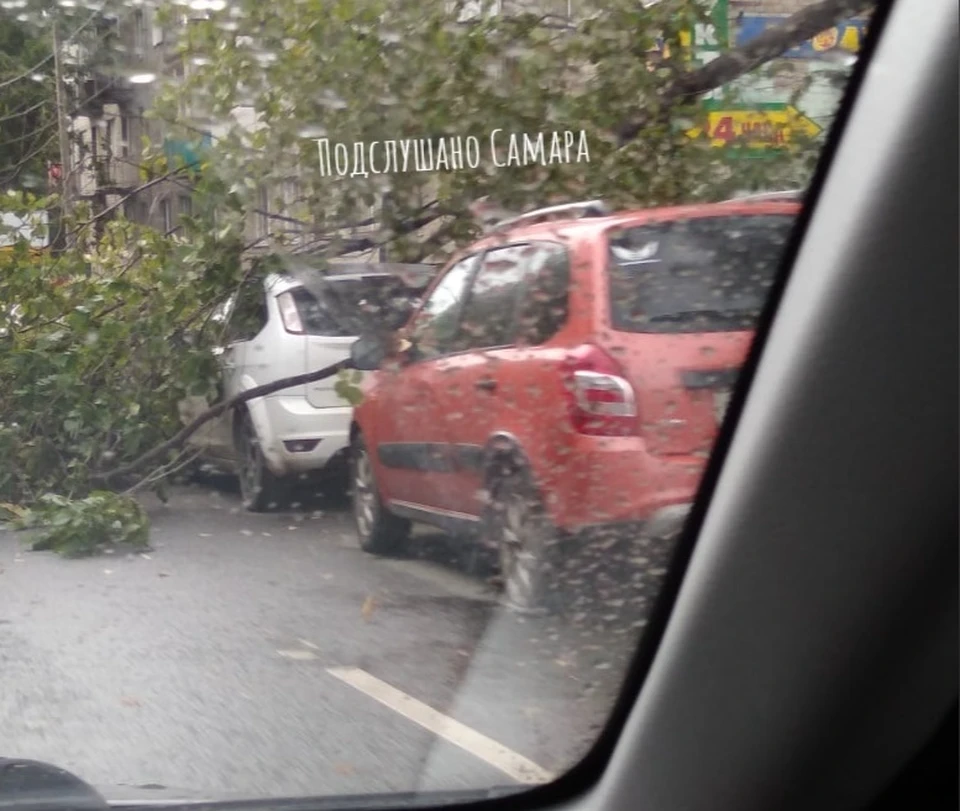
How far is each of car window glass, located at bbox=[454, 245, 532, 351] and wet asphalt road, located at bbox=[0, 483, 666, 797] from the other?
45cm

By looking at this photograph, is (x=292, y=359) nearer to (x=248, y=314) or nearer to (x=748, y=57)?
(x=248, y=314)

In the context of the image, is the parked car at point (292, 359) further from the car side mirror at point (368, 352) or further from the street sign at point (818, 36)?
the street sign at point (818, 36)

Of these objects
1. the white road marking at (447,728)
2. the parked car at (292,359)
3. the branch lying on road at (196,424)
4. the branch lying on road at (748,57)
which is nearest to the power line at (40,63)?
the parked car at (292,359)

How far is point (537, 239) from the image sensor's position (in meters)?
3.17

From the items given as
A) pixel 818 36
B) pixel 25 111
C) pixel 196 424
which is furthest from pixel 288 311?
pixel 818 36

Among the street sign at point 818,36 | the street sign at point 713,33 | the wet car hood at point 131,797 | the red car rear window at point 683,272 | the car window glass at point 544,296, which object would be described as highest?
the street sign at point 818,36

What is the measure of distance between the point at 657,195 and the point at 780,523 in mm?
949

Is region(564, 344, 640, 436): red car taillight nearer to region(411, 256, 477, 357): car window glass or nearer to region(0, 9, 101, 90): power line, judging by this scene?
region(411, 256, 477, 357): car window glass

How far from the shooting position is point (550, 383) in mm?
3084

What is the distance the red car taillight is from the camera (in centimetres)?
301

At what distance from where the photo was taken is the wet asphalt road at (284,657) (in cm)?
297

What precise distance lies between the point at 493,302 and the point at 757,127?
66 centimetres

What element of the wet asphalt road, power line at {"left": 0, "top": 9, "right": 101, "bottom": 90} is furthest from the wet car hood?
power line at {"left": 0, "top": 9, "right": 101, "bottom": 90}

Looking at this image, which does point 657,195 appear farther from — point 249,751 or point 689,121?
point 249,751
